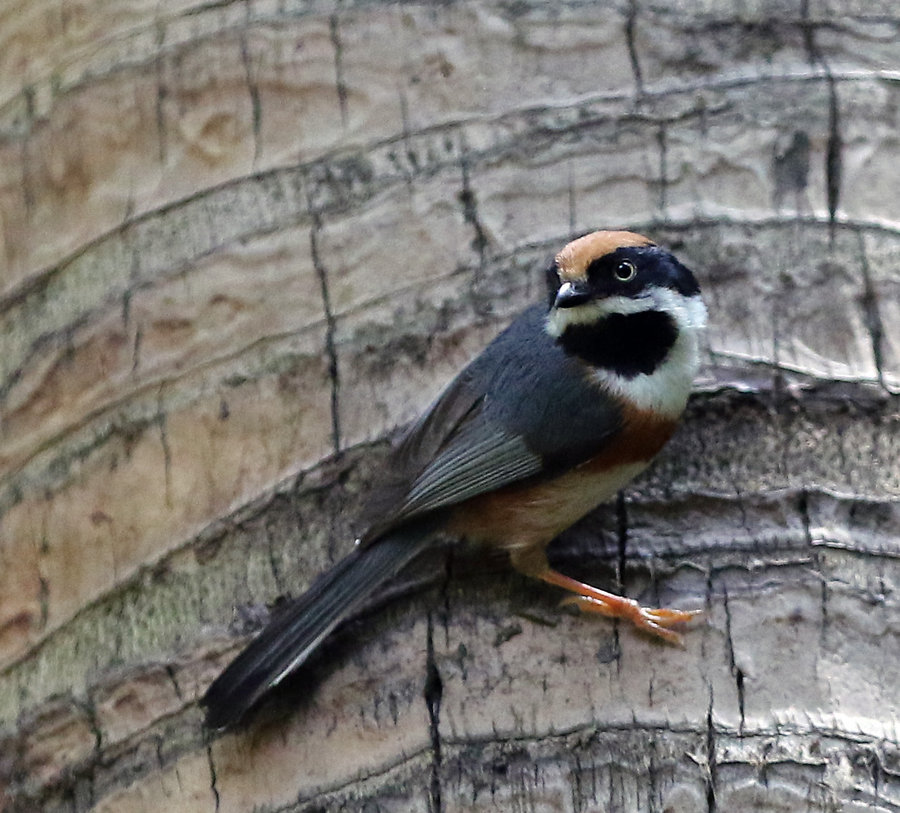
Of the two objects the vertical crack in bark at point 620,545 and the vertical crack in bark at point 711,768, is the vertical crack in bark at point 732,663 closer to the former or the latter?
the vertical crack in bark at point 711,768

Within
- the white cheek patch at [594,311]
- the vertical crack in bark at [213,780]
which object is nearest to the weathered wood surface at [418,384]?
the vertical crack in bark at [213,780]

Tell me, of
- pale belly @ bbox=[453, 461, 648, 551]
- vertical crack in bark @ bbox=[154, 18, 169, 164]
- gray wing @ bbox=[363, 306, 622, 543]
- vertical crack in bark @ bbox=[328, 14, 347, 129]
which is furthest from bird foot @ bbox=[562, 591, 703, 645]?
vertical crack in bark @ bbox=[154, 18, 169, 164]

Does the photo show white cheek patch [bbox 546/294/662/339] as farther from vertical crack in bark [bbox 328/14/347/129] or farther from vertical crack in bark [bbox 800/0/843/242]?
vertical crack in bark [bbox 328/14/347/129]

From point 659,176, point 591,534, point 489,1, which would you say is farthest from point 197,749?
point 489,1

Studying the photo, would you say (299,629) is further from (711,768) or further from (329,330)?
(711,768)

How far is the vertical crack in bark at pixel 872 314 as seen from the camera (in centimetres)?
276

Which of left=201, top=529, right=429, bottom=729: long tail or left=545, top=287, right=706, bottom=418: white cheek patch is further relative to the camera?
left=545, top=287, right=706, bottom=418: white cheek patch

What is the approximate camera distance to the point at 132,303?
3.04 metres

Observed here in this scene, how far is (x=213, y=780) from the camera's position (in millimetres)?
2508

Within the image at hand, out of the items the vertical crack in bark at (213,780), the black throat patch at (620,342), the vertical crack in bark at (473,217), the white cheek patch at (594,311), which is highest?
the vertical crack in bark at (473,217)

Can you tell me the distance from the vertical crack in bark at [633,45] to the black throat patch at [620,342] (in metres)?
0.60

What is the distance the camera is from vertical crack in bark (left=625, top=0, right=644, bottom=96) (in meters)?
3.09

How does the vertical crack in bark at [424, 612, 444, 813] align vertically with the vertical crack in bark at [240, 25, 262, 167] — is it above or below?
below

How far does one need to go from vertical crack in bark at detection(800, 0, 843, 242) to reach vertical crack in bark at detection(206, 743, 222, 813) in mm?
1897
